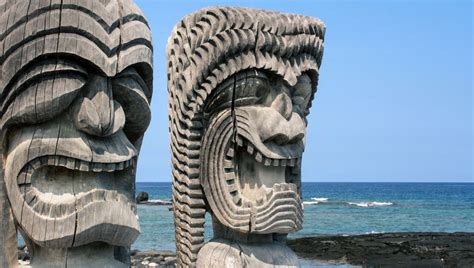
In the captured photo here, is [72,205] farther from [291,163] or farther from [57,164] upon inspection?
[291,163]

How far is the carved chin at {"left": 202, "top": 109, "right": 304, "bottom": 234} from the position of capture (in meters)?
5.01

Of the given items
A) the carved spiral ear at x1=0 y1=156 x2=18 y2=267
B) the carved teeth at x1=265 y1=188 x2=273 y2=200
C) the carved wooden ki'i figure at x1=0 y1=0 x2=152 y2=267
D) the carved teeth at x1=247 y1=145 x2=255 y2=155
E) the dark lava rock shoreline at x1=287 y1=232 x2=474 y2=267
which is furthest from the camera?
the dark lava rock shoreline at x1=287 y1=232 x2=474 y2=267

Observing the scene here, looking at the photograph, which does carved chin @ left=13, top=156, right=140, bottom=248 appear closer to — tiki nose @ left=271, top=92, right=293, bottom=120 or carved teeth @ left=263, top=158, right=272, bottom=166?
carved teeth @ left=263, top=158, right=272, bottom=166

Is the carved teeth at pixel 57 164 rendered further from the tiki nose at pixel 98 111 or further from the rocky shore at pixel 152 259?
the rocky shore at pixel 152 259

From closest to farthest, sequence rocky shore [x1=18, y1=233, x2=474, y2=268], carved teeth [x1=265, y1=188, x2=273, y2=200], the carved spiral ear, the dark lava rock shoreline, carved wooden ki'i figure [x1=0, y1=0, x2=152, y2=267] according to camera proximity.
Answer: carved wooden ki'i figure [x1=0, y1=0, x2=152, y2=267] < the carved spiral ear < carved teeth [x1=265, y1=188, x2=273, y2=200] < rocky shore [x1=18, y1=233, x2=474, y2=268] < the dark lava rock shoreline

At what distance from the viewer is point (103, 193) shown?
3430mm

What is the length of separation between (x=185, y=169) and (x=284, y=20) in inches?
55.9

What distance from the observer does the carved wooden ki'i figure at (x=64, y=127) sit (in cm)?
332

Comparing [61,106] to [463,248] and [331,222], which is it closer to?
[463,248]

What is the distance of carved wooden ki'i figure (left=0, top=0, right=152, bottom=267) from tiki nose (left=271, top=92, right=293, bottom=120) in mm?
1857

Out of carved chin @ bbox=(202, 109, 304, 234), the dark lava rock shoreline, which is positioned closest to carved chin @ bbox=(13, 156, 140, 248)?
carved chin @ bbox=(202, 109, 304, 234)

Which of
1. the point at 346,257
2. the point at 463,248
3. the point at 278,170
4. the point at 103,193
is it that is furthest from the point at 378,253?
the point at 103,193

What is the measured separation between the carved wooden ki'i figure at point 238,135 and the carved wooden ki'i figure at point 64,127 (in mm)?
1619

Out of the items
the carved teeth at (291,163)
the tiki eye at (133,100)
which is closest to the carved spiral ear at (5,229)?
the tiki eye at (133,100)
